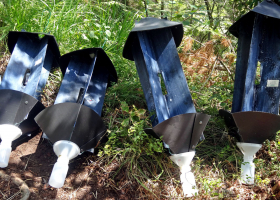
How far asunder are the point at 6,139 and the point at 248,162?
1.98 meters

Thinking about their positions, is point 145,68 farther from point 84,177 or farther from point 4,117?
point 4,117

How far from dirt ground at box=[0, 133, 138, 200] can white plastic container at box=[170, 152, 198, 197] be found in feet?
1.36

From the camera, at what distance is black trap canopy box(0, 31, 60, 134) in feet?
6.57

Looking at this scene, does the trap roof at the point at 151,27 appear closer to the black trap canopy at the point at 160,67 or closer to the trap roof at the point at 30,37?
the black trap canopy at the point at 160,67

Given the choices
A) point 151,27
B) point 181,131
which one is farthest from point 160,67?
point 181,131

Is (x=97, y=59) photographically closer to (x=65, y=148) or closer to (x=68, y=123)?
(x=68, y=123)

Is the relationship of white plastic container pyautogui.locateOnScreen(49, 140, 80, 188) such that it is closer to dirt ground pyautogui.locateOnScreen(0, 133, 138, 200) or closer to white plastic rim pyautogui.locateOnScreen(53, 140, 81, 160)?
white plastic rim pyautogui.locateOnScreen(53, 140, 81, 160)

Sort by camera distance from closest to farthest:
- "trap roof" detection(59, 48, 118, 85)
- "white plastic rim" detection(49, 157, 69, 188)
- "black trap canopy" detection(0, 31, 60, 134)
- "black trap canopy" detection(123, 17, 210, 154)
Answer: "white plastic rim" detection(49, 157, 69, 188), "black trap canopy" detection(0, 31, 60, 134), "black trap canopy" detection(123, 17, 210, 154), "trap roof" detection(59, 48, 118, 85)

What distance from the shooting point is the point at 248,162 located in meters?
1.99

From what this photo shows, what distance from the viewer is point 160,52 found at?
7.54ft

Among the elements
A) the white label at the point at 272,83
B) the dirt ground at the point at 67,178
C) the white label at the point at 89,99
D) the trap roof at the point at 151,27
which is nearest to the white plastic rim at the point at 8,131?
the dirt ground at the point at 67,178

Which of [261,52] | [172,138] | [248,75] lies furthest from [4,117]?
[261,52]

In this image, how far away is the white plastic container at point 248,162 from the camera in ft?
6.46

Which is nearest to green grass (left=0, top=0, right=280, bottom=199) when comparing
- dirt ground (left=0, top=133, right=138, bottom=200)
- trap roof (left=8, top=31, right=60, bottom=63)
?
dirt ground (left=0, top=133, right=138, bottom=200)
